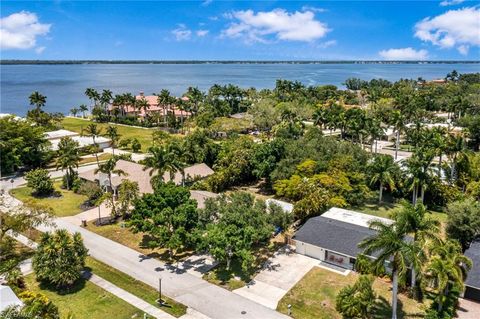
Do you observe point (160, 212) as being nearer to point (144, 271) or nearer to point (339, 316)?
point (144, 271)

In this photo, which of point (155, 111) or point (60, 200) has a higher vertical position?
point (155, 111)

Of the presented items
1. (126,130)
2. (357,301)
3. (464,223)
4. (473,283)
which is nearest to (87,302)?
(357,301)

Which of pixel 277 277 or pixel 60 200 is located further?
pixel 60 200

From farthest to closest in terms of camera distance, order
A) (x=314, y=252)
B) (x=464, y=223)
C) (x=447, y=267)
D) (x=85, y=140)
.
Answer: (x=85, y=140) < (x=464, y=223) < (x=314, y=252) < (x=447, y=267)

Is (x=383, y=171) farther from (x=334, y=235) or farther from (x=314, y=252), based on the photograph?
(x=314, y=252)

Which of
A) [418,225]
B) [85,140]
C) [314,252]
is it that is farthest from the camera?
[85,140]

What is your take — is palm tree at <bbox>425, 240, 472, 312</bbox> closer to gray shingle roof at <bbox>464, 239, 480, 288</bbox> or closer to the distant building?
gray shingle roof at <bbox>464, 239, 480, 288</bbox>

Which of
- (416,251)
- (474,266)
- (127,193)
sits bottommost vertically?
(474,266)

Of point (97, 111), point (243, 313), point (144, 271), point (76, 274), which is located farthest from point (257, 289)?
point (97, 111)
